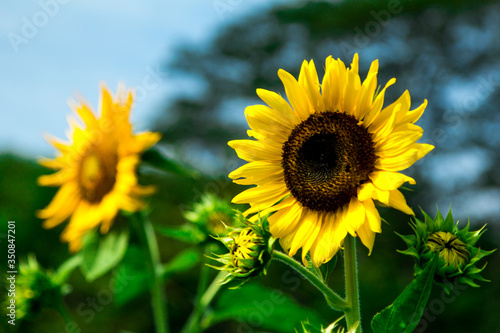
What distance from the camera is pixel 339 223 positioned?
1.01 meters

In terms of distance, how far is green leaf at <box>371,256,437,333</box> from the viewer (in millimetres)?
877

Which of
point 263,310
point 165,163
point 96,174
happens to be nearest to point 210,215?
point 165,163

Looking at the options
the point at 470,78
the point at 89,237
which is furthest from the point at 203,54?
the point at 89,237

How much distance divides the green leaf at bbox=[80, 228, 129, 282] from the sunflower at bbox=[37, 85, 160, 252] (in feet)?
0.21

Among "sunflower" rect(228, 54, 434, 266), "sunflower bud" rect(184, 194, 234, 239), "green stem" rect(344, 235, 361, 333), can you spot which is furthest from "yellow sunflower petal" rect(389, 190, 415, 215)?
"sunflower bud" rect(184, 194, 234, 239)

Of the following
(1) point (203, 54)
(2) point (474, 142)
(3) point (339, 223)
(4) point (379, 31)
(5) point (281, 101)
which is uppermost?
(1) point (203, 54)

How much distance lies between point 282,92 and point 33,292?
484 cm

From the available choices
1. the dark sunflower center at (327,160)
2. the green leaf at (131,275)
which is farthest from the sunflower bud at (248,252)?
the green leaf at (131,275)

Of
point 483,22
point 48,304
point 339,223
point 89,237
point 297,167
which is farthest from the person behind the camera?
point 483,22

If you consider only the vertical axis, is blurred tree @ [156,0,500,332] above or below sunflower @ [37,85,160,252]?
above

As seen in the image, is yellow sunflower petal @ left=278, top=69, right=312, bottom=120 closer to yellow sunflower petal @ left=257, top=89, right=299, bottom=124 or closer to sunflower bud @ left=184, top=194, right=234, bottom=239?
yellow sunflower petal @ left=257, top=89, right=299, bottom=124

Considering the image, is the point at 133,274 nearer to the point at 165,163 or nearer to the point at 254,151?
the point at 165,163

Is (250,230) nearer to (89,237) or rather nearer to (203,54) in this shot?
(89,237)

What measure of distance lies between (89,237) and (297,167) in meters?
1.36
